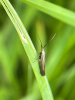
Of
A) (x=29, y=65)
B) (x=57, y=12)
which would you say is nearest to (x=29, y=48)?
(x=57, y=12)

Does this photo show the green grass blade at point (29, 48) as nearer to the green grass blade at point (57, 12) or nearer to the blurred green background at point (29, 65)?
the green grass blade at point (57, 12)

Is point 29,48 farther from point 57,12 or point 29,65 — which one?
point 29,65

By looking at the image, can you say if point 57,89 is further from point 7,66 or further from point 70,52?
point 7,66

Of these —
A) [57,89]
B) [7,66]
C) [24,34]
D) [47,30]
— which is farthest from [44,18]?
[24,34]

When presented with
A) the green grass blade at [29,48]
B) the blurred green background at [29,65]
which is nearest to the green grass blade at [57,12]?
the green grass blade at [29,48]

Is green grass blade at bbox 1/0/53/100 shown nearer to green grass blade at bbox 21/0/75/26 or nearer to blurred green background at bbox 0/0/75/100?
green grass blade at bbox 21/0/75/26

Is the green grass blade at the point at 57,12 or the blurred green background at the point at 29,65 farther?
the blurred green background at the point at 29,65

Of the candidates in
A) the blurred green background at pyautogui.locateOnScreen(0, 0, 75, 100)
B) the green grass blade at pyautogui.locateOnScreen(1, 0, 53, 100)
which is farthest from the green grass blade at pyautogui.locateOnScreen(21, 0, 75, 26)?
the blurred green background at pyautogui.locateOnScreen(0, 0, 75, 100)

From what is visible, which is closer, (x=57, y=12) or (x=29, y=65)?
(x=57, y=12)

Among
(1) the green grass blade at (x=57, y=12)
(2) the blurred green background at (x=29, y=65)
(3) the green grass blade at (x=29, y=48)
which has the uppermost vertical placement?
(1) the green grass blade at (x=57, y=12)
